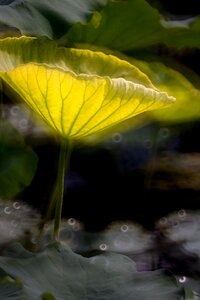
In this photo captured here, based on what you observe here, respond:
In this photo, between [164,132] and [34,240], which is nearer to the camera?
[34,240]

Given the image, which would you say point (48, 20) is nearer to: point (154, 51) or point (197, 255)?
point (197, 255)

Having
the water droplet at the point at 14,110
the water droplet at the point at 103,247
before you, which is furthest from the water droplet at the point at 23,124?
the water droplet at the point at 103,247

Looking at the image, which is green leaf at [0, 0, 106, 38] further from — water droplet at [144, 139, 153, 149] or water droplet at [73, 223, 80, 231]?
water droplet at [144, 139, 153, 149]

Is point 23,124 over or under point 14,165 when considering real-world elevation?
under

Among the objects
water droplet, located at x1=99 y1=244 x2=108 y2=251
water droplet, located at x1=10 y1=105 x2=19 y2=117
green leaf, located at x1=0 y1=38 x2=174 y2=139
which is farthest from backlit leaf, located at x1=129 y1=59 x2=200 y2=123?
water droplet, located at x1=10 y1=105 x2=19 y2=117

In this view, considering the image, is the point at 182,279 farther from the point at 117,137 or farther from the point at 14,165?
the point at 117,137

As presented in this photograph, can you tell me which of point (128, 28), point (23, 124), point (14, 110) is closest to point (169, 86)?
point (128, 28)
